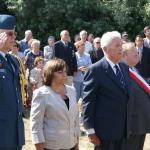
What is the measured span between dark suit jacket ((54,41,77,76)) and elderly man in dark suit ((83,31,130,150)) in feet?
20.1

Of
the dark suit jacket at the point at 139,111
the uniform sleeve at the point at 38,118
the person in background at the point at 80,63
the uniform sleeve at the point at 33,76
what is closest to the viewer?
the uniform sleeve at the point at 38,118

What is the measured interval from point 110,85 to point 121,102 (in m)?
0.22

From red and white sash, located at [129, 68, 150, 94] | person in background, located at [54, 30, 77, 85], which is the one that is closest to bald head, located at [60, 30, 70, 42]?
person in background, located at [54, 30, 77, 85]

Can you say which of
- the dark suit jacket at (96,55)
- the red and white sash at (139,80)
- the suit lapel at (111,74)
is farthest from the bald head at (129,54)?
the dark suit jacket at (96,55)

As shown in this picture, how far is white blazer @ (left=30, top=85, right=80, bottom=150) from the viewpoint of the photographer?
4.79m

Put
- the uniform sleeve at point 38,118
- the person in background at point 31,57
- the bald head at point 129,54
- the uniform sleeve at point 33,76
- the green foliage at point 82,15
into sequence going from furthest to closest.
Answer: the green foliage at point 82,15
the person in background at point 31,57
the uniform sleeve at point 33,76
the bald head at point 129,54
the uniform sleeve at point 38,118

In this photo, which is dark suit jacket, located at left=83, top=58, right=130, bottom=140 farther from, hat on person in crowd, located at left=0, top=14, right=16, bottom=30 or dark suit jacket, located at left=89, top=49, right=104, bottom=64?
dark suit jacket, located at left=89, top=49, right=104, bottom=64

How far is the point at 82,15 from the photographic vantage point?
24.4m

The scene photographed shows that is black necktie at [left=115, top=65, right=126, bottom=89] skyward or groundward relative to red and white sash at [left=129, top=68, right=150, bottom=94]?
skyward

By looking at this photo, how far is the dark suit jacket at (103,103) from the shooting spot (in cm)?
531

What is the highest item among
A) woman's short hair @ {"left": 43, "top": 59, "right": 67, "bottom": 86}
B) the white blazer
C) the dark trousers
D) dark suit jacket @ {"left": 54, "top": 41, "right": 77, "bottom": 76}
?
woman's short hair @ {"left": 43, "top": 59, "right": 67, "bottom": 86}

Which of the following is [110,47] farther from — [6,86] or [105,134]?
[6,86]

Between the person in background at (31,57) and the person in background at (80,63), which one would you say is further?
the person in background at (31,57)

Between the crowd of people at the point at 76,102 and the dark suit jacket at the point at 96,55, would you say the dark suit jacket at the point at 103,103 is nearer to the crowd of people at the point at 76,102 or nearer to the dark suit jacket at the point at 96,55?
the crowd of people at the point at 76,102
